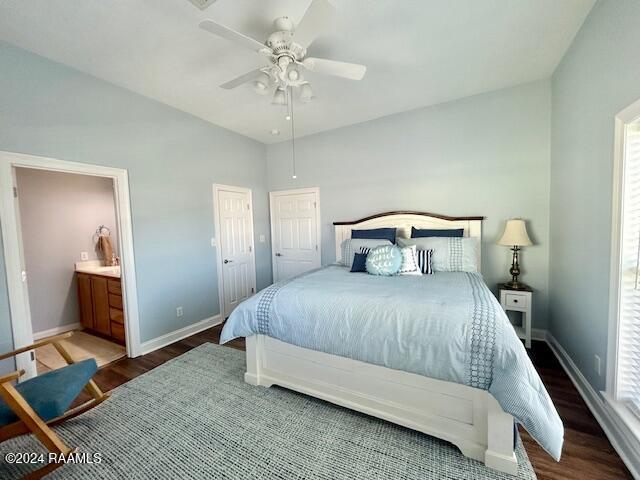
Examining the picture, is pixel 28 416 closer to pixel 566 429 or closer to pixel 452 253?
pixel 566 429

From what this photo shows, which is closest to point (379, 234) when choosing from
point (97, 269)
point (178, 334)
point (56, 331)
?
point (178, 334)

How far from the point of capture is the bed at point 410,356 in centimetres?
129

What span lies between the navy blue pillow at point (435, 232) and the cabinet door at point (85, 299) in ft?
13.7

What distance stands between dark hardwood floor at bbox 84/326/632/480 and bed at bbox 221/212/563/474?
30 centimetres

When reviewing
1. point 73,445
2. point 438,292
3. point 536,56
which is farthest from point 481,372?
point 536,56

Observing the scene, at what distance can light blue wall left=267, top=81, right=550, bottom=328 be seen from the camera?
9.09ft

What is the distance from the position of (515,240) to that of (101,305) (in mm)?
4749

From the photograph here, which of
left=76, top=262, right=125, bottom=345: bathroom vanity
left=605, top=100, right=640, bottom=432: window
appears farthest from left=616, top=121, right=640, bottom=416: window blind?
left=76, top=262, right=125, bottom=345: bathroom vanity

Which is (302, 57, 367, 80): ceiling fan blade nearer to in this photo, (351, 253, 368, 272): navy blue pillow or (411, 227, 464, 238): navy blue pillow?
(351, 253, 368, 272): navy blue pillow

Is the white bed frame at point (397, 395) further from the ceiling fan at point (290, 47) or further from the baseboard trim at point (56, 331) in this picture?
the baseboard trim at point (56, 331)

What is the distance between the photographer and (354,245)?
3.10m

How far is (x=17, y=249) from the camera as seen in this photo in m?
2.00

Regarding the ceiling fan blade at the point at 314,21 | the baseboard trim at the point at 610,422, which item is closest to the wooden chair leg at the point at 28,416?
the ceiling fan blade at the point at 314,21

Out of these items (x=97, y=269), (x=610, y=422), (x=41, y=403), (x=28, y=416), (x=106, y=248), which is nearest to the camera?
(x=28, y=416)
